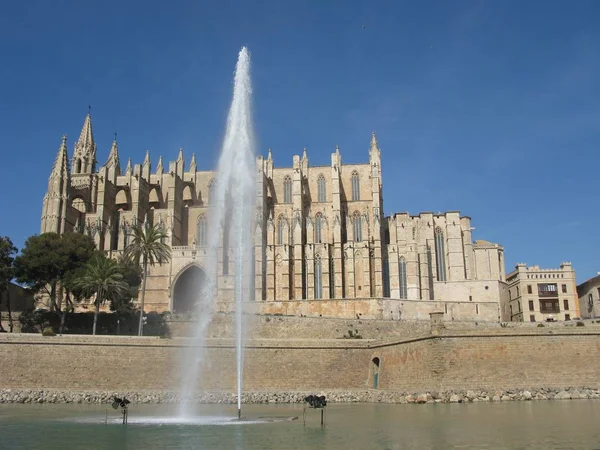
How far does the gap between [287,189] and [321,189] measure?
3673 mm

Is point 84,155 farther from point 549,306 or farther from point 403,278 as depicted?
point 549,306

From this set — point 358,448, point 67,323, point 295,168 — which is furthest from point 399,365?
point 295,168

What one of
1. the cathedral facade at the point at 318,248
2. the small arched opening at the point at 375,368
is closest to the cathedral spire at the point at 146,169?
the cathedral facade at the point at 318,248

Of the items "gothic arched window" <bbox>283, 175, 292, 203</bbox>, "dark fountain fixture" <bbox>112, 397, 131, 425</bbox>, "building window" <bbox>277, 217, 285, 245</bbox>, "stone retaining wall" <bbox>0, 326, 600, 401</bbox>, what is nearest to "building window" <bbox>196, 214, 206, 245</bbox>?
"building window" <bbox>277, 217, 285, 245</bbox>

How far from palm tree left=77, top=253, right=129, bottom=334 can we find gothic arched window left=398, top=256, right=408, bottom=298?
2498cm

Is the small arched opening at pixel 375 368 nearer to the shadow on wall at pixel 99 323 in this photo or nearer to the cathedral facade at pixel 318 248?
the cathedral facade at pixel 318 248

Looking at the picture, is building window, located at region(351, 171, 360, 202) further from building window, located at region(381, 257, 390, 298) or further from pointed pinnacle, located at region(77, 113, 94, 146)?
pointed pinnacle, located at region(77, 113, 94, 146)

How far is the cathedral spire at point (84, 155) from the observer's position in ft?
245

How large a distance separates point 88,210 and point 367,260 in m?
28.7

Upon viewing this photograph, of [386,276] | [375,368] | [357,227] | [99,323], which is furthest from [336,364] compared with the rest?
[357,227]

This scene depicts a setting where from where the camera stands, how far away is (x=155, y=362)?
3638 cm

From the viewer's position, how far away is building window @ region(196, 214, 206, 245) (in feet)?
208

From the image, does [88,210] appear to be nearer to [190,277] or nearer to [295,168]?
[190,277]

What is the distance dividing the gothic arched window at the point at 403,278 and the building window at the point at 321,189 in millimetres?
12992
